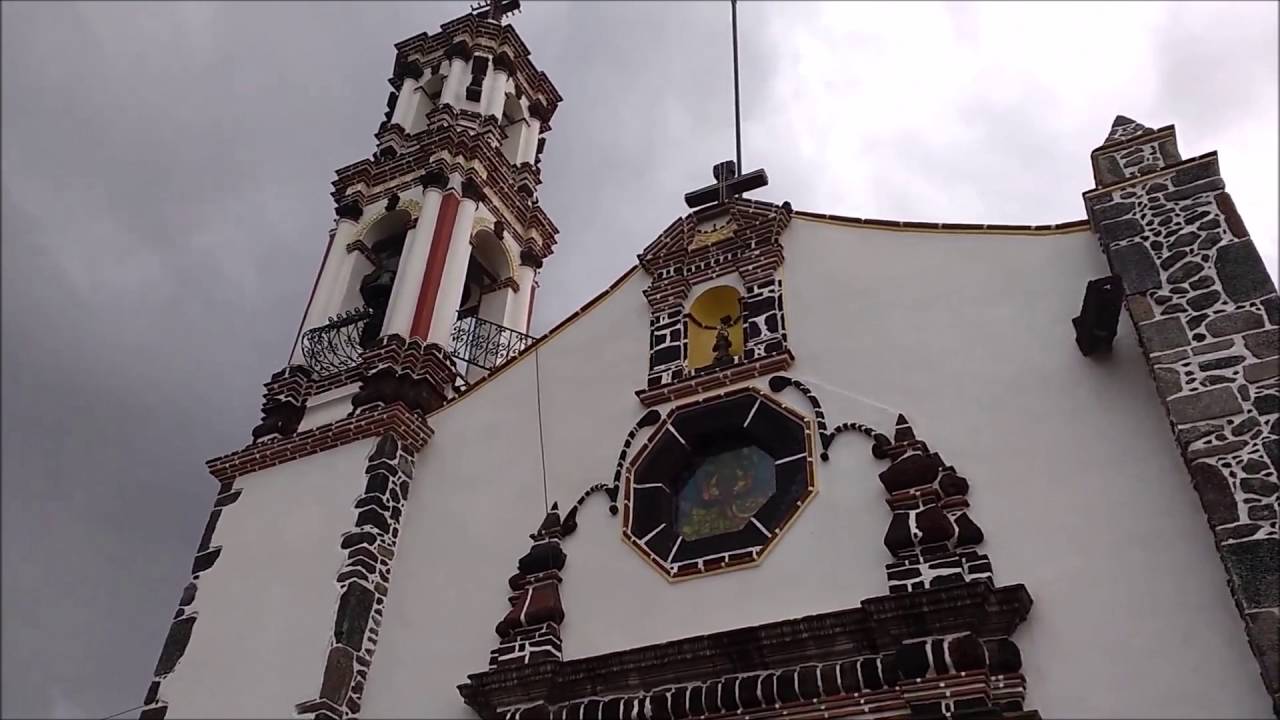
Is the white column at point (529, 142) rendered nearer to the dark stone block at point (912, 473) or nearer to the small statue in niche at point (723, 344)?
the small statue in niche at point (723, 344)

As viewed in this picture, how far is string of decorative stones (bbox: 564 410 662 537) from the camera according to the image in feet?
24.1

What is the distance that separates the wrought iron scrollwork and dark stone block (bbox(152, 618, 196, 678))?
2.52 metres

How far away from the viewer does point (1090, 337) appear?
20.1ft

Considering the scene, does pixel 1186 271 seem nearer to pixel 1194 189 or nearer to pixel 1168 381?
pixel 1194 189

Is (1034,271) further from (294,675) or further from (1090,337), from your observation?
(294,675)

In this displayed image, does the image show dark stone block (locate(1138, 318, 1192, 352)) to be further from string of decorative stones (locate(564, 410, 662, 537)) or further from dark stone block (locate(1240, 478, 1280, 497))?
string of decorative stones (locate(564, 410, 662, 537))

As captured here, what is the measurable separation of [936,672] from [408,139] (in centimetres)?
838

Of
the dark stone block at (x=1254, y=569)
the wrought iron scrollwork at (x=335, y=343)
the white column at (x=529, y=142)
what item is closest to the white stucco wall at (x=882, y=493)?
the dark stone block at (x=1254, y=569)

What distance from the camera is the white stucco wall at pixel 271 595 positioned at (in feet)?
24.4

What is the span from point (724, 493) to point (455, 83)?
7.14 metres

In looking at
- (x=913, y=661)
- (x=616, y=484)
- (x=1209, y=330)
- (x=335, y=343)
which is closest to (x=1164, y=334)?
(x=1209, y=330)

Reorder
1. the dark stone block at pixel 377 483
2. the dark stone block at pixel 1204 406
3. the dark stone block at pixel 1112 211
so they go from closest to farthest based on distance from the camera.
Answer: the dark stone block at pixel 1204 406
the dark stone block at pixel 1112 211
the dark stone block at pixel 377 483

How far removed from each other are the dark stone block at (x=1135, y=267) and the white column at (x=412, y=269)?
579cm

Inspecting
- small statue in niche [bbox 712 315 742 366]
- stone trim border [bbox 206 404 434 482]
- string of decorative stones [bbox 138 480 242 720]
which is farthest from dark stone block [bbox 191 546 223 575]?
small statue in niche [bbox 712 315 742 366]
